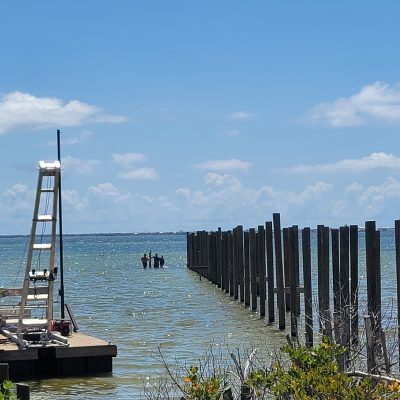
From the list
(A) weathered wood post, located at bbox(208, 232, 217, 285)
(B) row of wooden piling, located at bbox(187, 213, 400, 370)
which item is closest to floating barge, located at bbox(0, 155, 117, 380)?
(B) row of wooden piling, located at bbox(187, 213, 400, 370)

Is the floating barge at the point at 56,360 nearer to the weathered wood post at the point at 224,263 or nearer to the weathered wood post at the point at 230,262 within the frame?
the weathered wood post at the point at 230,262

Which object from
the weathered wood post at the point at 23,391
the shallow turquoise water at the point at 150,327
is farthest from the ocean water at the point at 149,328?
the weathered wood post at the point at 23,391

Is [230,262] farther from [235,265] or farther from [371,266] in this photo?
[371,266]

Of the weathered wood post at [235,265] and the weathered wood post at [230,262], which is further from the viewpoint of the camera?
the weathered wood post at [230,262]

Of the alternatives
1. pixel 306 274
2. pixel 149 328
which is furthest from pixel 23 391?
pixel 149 328

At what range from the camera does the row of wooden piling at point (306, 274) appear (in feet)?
46.6

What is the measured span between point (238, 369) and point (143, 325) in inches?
772

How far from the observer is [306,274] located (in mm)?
19984

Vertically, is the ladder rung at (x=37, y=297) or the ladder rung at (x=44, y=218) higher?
Answer: the ladder rung at (x=44, y=218)

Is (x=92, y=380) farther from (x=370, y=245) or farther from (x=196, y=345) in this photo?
(x=196, y=345)

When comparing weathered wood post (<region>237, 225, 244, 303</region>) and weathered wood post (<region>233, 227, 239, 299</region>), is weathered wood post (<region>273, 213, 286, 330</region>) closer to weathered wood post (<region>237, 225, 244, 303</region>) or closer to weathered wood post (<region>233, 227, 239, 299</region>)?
weathered wood post (<region>237, 225, 244, 303</region>)

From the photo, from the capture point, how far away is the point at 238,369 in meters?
8.24

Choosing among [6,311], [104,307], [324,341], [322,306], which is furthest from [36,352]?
[104,307]

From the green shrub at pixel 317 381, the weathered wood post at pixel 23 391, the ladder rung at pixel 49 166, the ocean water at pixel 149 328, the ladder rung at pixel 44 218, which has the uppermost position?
the ladder rung at pixel 49 166
